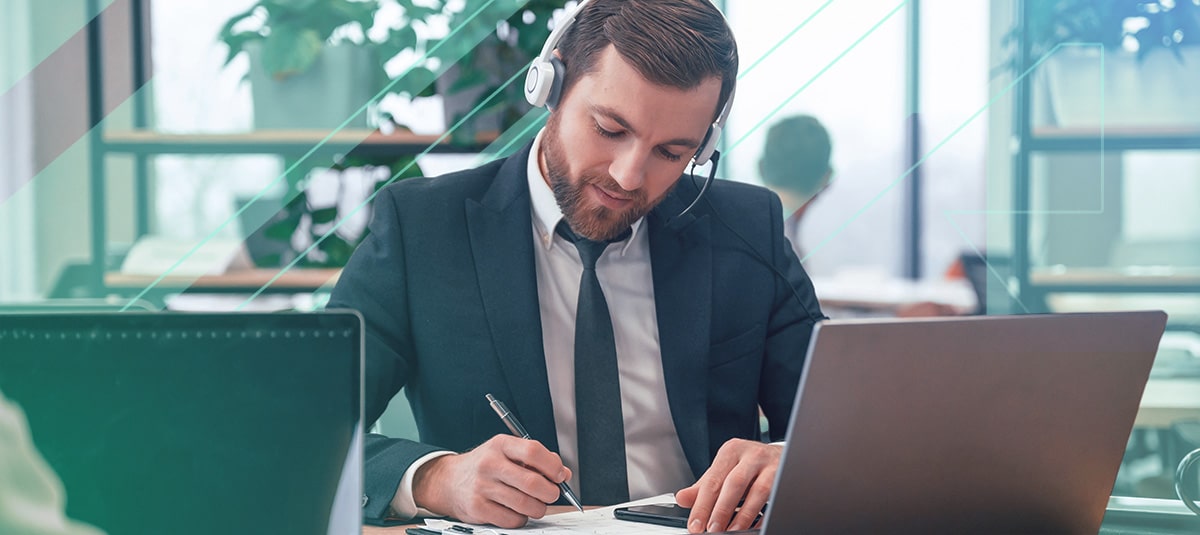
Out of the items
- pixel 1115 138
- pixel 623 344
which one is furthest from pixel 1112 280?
pixel 623 344

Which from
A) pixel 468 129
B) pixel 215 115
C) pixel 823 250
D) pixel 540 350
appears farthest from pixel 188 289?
pixel 823 250

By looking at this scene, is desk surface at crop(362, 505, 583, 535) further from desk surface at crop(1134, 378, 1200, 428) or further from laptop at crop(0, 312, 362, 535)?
desk surface at crop(1134, 378, 1200, 428)

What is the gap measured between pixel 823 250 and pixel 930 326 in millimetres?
4653

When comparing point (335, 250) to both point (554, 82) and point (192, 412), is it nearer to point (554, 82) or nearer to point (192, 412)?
point (554, 82)

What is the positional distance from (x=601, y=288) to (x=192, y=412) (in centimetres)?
87

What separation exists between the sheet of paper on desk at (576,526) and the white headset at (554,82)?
571 millimetres

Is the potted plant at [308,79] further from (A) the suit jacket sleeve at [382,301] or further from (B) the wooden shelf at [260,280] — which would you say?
(A) the suit jacket sleeve at [382,301]

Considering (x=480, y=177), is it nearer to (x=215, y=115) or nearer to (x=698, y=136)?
(x=698, y=136)

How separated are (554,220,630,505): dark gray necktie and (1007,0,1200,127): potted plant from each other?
5.75 feet

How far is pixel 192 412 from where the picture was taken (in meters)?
0.68

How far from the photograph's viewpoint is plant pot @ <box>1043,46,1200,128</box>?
9.21ft

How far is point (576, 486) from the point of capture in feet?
4.86

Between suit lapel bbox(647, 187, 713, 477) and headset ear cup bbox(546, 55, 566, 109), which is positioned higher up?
headset ear cup bbox(546, 55, 566, 109)
